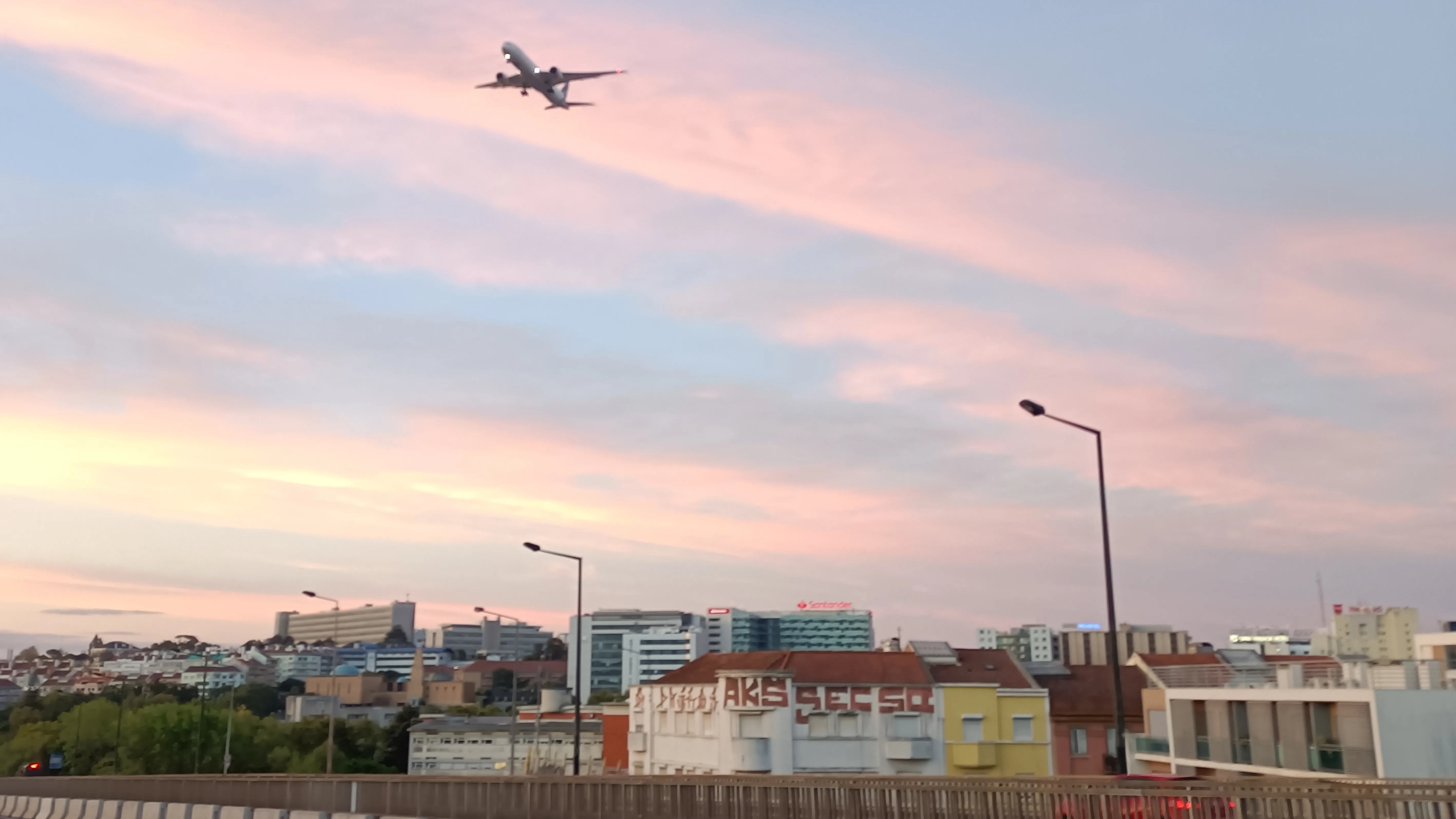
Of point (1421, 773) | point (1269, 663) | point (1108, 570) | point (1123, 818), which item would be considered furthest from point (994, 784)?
point (1269, 663)

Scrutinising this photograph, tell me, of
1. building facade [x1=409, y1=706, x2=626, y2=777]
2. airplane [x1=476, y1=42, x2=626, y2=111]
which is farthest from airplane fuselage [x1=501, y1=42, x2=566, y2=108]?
building facade [x1=409, y1=706, x2=626, y2=777]

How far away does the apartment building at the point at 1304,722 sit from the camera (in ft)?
139

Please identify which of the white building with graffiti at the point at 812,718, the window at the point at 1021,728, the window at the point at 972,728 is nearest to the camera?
the white building with graffiti at the point at 812,718

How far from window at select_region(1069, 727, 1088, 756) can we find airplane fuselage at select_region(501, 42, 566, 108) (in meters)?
48.2

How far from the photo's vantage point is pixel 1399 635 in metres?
76.8

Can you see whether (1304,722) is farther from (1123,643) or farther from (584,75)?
(1123,643)

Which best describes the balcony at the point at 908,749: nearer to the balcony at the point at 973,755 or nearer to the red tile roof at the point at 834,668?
the balcony at the point at 973,755

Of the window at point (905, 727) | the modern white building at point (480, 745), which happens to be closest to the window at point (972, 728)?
the window at point (905, 727)

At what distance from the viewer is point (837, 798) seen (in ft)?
69.5

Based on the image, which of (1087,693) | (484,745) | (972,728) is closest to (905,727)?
(972,728)

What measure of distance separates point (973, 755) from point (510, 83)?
45.1 meters

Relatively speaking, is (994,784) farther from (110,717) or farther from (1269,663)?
(110,717)

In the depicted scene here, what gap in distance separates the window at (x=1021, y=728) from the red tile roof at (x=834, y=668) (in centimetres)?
550

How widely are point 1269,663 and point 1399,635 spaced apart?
35.2 ft
